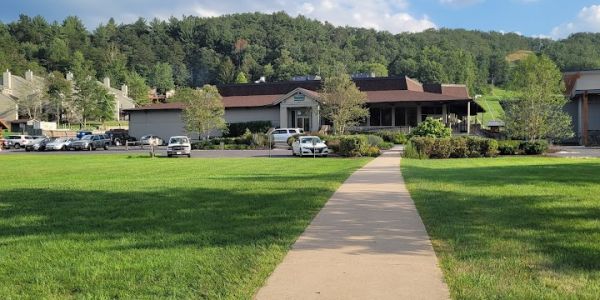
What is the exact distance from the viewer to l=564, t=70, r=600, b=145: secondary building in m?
46.6

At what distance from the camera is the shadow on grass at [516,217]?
6.64m

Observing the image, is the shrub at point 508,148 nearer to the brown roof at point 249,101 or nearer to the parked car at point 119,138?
the brown roof at point 249,101

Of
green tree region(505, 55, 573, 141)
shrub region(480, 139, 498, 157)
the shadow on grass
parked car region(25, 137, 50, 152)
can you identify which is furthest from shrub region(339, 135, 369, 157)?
parked car region(25, 137, 50, 152)

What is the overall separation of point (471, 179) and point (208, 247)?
34.1 feet

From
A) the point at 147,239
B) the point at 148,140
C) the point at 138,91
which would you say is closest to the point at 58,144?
the point at 148,140

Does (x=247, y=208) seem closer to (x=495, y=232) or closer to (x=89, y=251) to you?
(x=89, y=251)

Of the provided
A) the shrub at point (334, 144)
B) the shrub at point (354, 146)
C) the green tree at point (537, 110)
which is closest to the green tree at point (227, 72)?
the green tree at point (537, 110)

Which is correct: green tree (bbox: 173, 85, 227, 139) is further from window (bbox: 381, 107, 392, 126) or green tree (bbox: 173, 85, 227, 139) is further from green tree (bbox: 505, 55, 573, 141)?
green tree (bbox: 505, 55, 573, 141)

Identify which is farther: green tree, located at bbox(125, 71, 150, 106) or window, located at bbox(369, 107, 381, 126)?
green tree, located at bbox(125, 71, 150, 106)

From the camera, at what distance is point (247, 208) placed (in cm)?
1019

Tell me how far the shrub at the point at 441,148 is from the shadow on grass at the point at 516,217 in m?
13.8

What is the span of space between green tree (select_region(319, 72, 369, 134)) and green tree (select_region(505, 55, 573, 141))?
15.6 metres

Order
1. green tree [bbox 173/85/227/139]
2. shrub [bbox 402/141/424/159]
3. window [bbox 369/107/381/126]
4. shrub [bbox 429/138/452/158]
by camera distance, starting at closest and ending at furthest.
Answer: shrub [bbox 429/138/452/158], shrub [bbox 402/141/424/159], green tree [bbox 173/85/227/139], window [bbox 369/107/381/126]

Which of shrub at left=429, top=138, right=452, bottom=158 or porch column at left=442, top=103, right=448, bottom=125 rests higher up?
porch column at left=442, top=103, right=448, bottom=125
